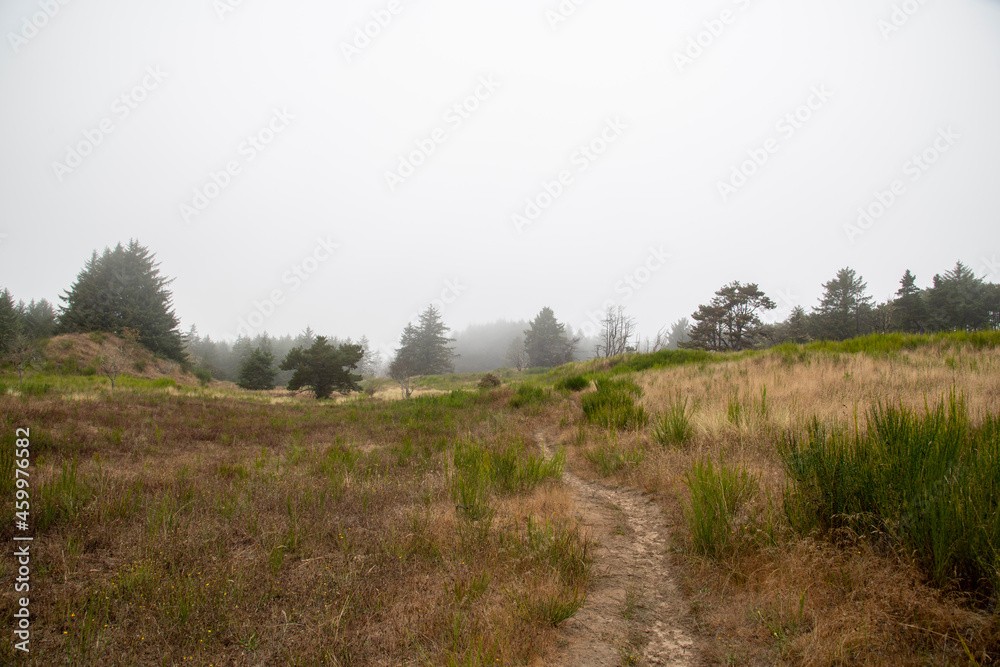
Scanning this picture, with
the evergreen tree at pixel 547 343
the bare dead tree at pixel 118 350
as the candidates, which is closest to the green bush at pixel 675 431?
the bare dead tree at pixel 118 350

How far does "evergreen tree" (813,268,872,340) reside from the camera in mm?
35281

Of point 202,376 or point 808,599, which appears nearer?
point 808,599

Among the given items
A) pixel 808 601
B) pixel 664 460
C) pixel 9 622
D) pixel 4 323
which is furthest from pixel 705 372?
pixel 4 323

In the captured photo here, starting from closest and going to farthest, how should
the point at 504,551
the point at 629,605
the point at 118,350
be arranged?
the point at 629,605 < the point at 504,551 < the point at 118,350

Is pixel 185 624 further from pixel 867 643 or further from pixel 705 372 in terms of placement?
pixel 705 372

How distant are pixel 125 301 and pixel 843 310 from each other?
6231 centimetres

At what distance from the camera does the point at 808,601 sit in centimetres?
208

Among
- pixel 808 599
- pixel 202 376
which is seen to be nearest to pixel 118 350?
pixel 202 376

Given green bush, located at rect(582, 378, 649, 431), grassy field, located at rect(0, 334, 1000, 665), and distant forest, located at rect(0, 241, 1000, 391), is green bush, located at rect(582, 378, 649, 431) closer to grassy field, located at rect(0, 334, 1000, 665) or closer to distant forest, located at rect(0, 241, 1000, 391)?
grassy field, located at rect(0, 334, 1000, 665)

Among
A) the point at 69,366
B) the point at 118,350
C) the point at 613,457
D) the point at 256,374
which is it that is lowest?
the point at 613,457

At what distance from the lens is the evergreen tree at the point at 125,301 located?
26969 millimetres

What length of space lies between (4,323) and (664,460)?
3691 cm

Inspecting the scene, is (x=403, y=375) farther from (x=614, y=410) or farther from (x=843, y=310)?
(x=843, y=310)

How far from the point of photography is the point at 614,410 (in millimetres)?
7434
